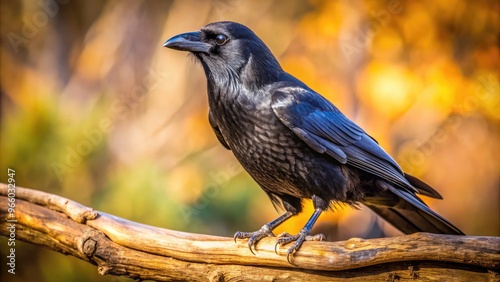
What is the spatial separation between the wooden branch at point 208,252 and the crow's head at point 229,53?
0.79 m

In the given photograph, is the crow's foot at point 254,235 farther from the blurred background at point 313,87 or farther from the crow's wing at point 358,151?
the blurred background at point 313,87

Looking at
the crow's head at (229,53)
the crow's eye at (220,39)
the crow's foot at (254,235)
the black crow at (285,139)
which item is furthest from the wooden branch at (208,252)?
the crow's eye at (220,39)

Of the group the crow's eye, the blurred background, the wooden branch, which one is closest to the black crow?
the crow's eye

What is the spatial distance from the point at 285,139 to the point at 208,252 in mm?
643

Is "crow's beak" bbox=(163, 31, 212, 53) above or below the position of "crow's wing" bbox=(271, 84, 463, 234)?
above

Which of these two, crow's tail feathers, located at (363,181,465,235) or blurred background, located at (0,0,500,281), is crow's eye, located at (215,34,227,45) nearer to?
→ crow's tail feathers, located at (363,181,465,235)

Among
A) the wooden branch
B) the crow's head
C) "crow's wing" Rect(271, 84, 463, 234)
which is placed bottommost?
the wooden branch

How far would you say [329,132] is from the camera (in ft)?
9.94

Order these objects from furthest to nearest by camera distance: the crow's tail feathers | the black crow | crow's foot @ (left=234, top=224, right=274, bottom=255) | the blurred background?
the blurred background
the crow's tail feathers
the black crow
crow's foot @ (left=234, top=224, right=274, bottom=255)

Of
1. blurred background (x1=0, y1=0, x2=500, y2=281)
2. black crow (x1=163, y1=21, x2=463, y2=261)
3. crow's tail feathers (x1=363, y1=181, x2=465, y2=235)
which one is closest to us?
black crow (x1=163, y1=21, x2=463, y2=261)

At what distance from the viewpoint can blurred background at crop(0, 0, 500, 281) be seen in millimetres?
4902

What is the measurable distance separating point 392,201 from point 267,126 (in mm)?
822

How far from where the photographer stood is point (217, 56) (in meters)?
2.96

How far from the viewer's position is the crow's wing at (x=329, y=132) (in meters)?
2.88
